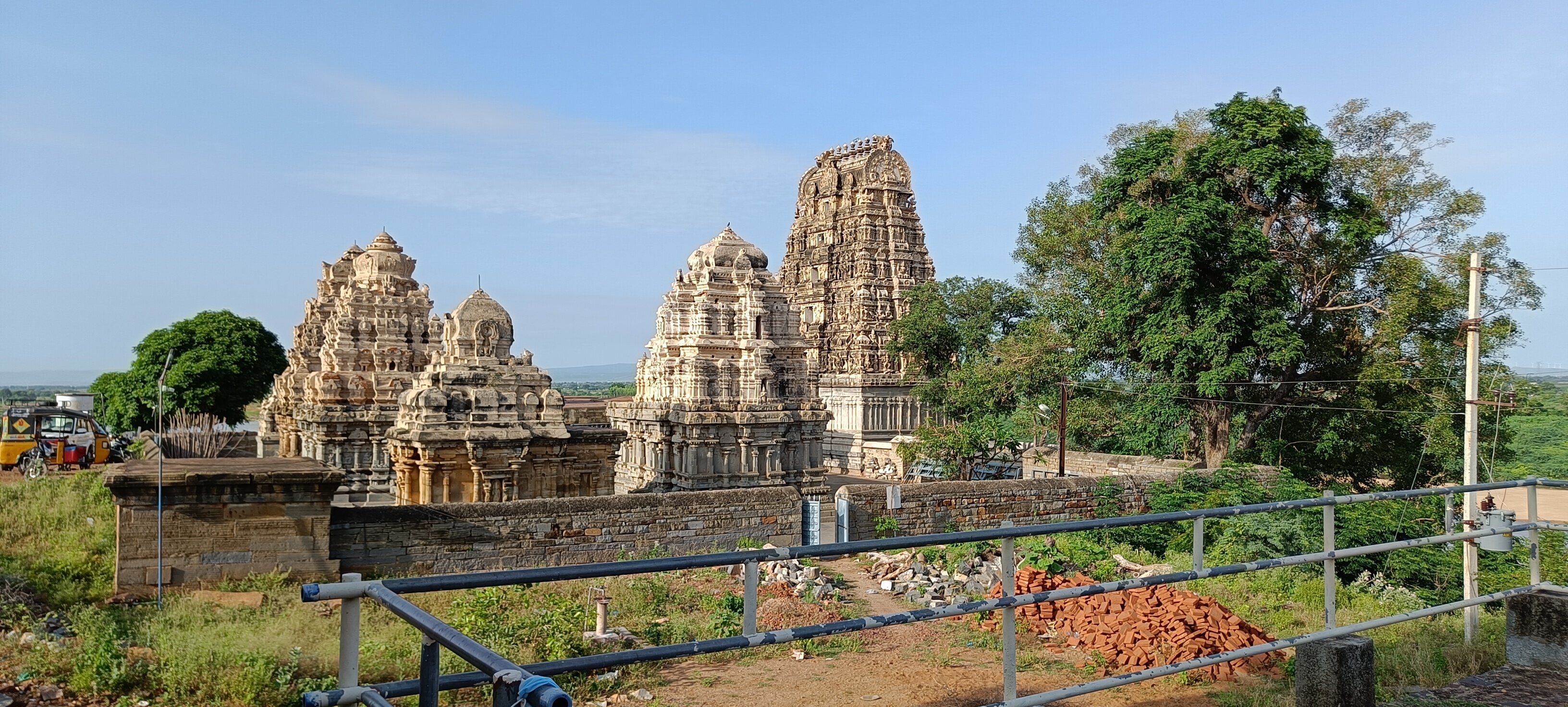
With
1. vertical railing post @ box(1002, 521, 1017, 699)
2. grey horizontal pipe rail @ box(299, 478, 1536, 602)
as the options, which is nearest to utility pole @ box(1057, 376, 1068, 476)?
grey horizontal pipe rail @ box(299, 478, 1536, 602)

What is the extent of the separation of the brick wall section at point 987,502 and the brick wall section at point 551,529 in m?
1.20

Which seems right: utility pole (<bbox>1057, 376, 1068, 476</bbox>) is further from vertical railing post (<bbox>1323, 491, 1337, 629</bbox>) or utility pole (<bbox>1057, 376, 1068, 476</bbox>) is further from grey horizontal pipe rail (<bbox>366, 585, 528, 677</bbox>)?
grey horizontal pipe rail (<bbox>366, 585, 528, 677</bbox>)

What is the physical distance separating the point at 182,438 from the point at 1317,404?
23953mm

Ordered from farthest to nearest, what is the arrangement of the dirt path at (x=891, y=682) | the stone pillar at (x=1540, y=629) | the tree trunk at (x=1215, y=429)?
the tree trunk at (x=1215, y=429), the dirt path at (x=891, y=682), the stone pillar at (x=1540, y=629)

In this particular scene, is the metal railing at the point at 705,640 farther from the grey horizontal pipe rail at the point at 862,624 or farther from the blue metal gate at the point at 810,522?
the blue metal gate at the point at 810,522

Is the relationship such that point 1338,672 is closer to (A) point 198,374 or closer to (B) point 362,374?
(B) point 362,374

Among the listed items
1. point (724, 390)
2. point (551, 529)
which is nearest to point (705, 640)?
point (551, 529)

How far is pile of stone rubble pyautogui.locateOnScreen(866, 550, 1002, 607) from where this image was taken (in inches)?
473

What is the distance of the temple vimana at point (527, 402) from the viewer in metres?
16.7

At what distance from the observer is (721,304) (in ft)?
80.3

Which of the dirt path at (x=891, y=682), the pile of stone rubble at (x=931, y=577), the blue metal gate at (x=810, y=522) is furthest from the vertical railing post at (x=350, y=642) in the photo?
the blue metal gate at (x=810, y=522)

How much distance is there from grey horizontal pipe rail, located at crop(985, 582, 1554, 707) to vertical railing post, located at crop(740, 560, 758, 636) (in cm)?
86

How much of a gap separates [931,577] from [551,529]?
500 cm

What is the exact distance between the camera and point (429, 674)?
2.29 meters
